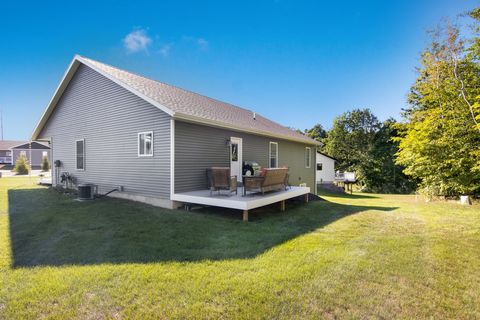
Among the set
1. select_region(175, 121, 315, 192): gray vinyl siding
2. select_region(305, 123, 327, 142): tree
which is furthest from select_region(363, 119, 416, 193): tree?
select_region(175, 121, 315, 192): gray vinyl siding

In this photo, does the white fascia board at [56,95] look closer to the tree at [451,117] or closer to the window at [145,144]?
the window at [145,144]

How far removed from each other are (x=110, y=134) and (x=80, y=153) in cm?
273

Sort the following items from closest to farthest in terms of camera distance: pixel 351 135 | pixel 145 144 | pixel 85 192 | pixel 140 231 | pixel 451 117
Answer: pixel 140 231, pixel 145 144, pixel 85 192, pixel 451 117, pixel 351 135

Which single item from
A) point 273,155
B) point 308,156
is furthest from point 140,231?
point 308,156

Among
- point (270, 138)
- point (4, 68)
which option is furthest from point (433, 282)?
point (4, 68)

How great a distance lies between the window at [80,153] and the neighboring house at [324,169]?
19.7 m

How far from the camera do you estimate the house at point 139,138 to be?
297 inches

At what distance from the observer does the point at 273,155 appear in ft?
41.0

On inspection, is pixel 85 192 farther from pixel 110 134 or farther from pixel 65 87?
pixel 65 87

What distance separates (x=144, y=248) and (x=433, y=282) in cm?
425

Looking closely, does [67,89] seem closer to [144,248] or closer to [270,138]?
[270,138]

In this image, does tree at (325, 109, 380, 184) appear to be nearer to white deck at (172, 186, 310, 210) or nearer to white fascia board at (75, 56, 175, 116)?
white deck at (172, 186, 310, 210)

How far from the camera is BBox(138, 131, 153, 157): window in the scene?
797 centimetres

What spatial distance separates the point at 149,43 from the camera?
1401cm
